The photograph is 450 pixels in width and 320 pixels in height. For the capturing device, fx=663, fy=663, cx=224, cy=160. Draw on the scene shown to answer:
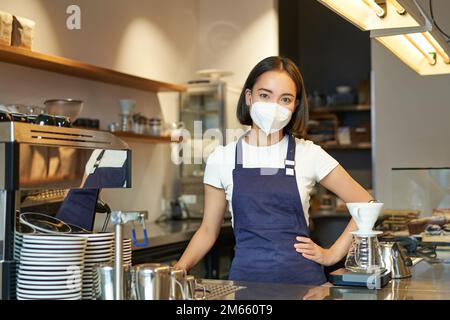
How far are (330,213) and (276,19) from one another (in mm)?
1559

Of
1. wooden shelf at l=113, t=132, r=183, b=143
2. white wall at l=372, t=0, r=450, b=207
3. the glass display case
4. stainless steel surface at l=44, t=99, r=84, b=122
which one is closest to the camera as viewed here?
stainless steel surface at l=44, t=99, r=84, b=122

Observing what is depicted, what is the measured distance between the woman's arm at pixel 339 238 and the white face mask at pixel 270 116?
0.22m

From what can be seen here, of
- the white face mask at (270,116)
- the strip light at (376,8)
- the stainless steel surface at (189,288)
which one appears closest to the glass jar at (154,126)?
the white face mask at (270,116)

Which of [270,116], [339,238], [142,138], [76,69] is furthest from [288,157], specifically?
[142,138]

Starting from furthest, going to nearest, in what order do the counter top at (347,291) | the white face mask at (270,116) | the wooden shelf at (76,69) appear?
the wooden shelf at (76,69) < the white face mask at (270,116) < the counter top at (347,291)

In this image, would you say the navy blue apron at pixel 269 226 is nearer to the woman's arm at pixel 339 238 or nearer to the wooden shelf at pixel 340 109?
the woman's arm at pixel 339 238

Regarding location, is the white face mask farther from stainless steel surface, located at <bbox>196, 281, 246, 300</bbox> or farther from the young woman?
stainless steel surface, located at <bbox>196, 281, 246, 300</bbox>

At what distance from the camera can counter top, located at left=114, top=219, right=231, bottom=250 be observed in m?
3.35

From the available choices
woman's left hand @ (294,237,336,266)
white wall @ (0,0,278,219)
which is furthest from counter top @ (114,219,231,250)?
woman's left hand @ (294,237,336,266)

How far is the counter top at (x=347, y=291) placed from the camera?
5.14 ft

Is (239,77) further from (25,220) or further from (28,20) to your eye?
(25,220)

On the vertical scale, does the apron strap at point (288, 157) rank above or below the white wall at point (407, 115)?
below

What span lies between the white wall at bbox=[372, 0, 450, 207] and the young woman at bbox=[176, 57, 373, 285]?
2071 mm

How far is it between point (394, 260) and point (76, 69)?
2039mm
